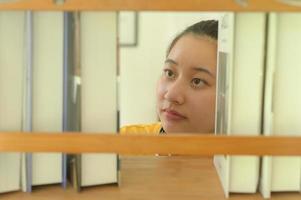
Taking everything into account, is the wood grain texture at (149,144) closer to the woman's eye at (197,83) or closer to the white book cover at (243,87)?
the white book cover at (243,87)

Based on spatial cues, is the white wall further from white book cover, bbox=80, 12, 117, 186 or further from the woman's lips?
white book cover, bbox=80, 12, 117, 186

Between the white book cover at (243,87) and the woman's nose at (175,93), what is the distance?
0.57 m

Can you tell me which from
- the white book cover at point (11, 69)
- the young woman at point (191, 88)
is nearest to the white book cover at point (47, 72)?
the white book cover at point (11, 69)

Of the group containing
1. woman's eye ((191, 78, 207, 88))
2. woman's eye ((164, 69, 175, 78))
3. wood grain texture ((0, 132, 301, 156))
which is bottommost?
wood grain texture ((0, 132, 301, 156))

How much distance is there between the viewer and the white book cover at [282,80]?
57cm

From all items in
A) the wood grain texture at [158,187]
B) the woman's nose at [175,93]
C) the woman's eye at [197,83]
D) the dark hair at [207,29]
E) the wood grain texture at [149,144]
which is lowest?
the wood grain texture at [158,187]

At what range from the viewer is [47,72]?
0.58 metres

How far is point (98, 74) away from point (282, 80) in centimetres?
26

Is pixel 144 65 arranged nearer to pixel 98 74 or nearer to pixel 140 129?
pixel 140 129

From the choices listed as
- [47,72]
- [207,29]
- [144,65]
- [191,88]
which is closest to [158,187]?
[47,72]

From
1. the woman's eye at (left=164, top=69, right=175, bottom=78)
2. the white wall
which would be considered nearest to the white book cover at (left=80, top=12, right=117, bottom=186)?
the woman's eye at (left=164, top=69, right=175, bottom=78)

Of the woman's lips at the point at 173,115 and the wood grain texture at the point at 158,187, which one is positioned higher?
the woman's lips at the point at 173,115

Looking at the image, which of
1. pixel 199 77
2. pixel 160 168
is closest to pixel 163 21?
pixel 199 77

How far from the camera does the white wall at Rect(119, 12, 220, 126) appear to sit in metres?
2.02
